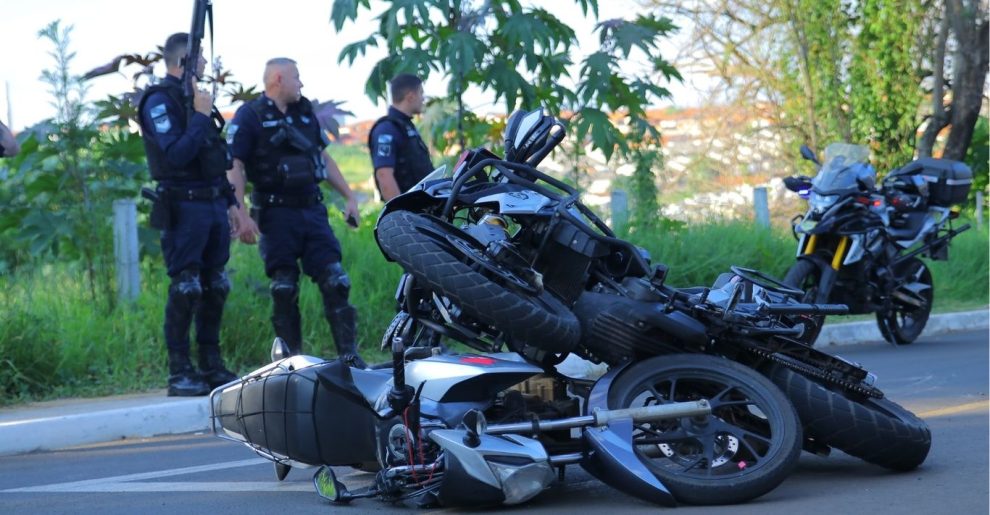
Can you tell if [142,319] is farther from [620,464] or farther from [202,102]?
[620,464]

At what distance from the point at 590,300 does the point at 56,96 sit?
5851mm

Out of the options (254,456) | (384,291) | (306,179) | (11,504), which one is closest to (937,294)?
(384,291)

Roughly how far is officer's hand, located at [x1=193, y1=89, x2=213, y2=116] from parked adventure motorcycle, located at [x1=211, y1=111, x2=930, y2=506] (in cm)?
314

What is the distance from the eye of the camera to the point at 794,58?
23.8 metres

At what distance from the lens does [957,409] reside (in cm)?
713

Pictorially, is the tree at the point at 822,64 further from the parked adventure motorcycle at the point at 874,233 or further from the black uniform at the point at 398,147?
the black uniform at the point at 398,147

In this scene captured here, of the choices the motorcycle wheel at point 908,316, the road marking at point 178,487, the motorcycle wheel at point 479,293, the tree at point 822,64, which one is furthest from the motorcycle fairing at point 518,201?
the tree at point 822,64

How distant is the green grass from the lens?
8367 mm

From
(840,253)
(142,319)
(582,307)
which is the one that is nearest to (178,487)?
(582,307)

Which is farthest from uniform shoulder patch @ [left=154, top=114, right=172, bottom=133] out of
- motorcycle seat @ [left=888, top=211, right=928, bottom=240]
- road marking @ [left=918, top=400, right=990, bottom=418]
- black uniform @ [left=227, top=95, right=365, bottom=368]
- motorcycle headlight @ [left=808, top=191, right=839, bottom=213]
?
motorcycle seat @ [left=888, top=211, right=928, bottom=240]

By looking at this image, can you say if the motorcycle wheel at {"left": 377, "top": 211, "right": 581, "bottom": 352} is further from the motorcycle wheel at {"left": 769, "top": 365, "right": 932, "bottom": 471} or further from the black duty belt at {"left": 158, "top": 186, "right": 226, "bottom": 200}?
the black duty belt at {"left": 158, "top": 186, "right": 226, "bottom": 200}

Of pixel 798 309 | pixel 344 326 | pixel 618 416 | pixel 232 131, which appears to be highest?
pixel 232 131

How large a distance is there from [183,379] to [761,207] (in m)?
8.36

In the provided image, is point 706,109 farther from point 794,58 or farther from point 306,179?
point 306,179
